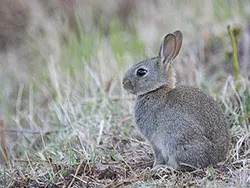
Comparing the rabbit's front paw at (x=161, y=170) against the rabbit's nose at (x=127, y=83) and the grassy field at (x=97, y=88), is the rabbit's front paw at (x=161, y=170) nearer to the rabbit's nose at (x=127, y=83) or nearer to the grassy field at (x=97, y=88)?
the grassy field at (x=97, y=88)

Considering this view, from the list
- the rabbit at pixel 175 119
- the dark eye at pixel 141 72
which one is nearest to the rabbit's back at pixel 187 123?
the rabbit at pixel 175 119

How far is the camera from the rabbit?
14.7 ft

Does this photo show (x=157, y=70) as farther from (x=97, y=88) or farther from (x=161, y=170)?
(x=97, y=88)

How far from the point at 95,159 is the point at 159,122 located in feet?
Answer: 2.21

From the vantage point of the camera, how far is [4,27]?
10820 millimetres

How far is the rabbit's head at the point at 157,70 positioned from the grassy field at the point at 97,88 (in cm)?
63

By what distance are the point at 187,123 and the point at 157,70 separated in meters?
0.73

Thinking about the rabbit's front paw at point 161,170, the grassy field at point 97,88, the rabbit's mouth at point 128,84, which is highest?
the rabbit's mouth at point 128,84

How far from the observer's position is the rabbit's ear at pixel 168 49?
16.3 feet

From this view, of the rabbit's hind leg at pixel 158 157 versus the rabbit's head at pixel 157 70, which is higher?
the rabbit's head at pixel 157 70

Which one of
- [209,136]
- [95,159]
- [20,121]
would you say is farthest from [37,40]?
[209,136]

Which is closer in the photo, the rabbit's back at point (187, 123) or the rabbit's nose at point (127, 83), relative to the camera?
the rabbit's back at point (187, 123)

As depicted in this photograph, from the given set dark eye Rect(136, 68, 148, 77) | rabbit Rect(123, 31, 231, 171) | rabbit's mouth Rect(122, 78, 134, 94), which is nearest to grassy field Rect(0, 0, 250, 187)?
rabbit Rect(123, 31, 231, 171)

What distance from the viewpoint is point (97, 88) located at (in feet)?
22.9
